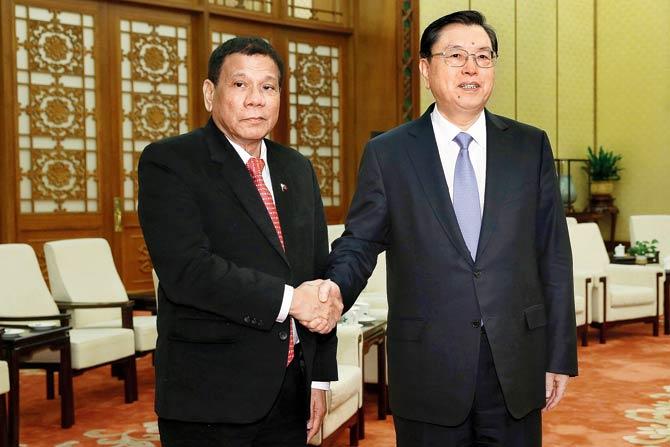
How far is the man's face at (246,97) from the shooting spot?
77.4 inches

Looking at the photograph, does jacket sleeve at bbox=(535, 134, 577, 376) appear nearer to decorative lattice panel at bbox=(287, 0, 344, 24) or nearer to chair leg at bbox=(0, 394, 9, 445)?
chair leg at bbox=(0, 394, 9, 445)

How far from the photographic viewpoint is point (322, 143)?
984cm

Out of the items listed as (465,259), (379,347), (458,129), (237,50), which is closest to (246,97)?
(237,50)

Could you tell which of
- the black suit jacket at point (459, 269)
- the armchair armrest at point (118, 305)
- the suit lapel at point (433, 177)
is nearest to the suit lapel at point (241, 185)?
the black suit jacket at point (459, 269)

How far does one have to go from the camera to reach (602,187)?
11742 millimetres

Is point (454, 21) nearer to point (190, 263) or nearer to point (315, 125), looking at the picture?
point (190, 263)

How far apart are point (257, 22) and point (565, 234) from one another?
7.71 metres

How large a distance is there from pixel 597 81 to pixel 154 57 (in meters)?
6.58

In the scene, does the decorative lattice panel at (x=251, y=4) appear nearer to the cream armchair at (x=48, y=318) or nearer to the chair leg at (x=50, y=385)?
the cream armchair at (x=48, y=318)

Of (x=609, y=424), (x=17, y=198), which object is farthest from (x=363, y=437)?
(x=17, y=198)

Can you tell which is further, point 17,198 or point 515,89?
point 515,89

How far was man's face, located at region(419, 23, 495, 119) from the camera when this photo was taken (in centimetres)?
200

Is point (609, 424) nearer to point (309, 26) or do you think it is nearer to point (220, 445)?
point (220, 445)

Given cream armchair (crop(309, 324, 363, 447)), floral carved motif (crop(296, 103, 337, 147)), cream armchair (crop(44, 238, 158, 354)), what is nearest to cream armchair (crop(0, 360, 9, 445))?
cream armchair (crop(44, 238, 158, 354))
